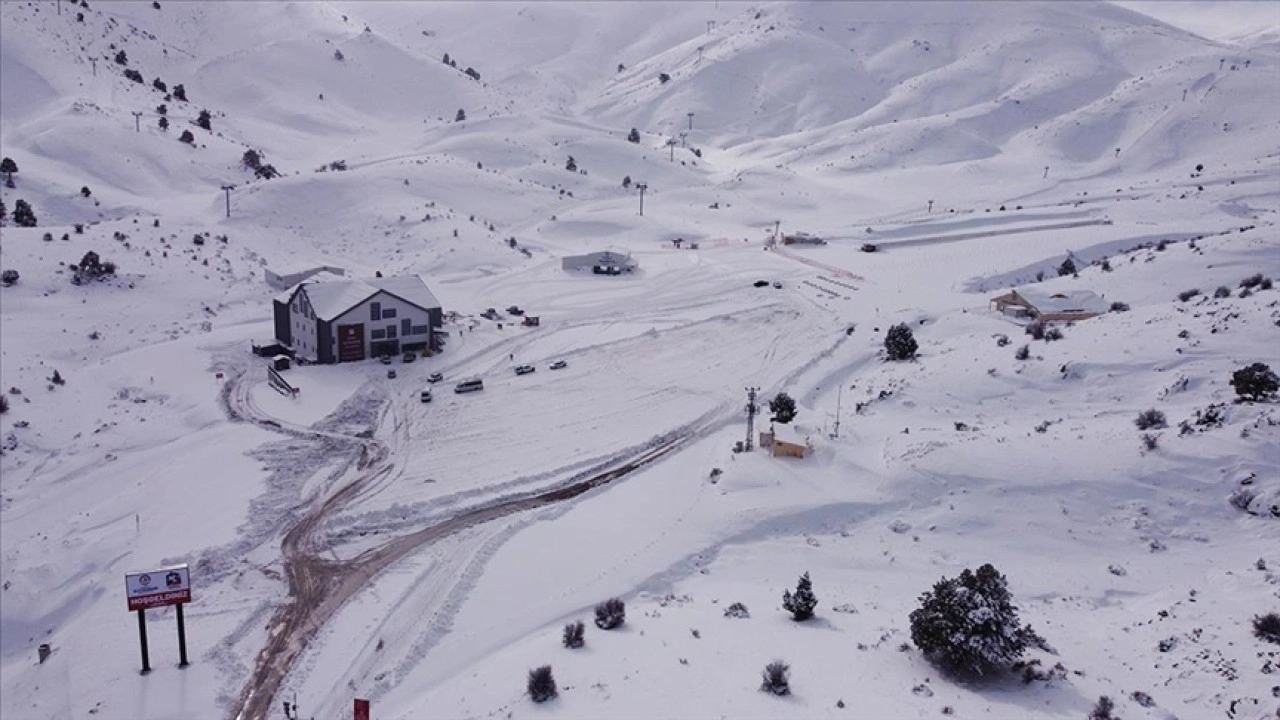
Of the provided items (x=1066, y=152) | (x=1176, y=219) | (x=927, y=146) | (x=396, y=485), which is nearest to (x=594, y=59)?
(x=927, y=146)

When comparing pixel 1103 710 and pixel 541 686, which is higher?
pixel 1103 710

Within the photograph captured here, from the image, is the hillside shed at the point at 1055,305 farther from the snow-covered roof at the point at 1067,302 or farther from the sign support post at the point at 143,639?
the sign support post at the point at 143,639

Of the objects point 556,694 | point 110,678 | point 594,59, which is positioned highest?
point 594,59

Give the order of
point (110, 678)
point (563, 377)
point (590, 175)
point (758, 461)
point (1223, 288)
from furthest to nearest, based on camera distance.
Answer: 1. point (590, 175)
2. point (563, 377)
3. point (1223, 288)
4. point (758, 461)
5. point (110, 678)

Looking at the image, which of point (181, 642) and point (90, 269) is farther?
point (90, 269)

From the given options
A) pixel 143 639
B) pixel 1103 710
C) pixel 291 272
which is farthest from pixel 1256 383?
pixel 291 272

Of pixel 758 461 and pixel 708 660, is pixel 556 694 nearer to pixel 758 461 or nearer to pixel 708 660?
pixel 708 660

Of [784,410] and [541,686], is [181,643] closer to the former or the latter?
[541,686]
